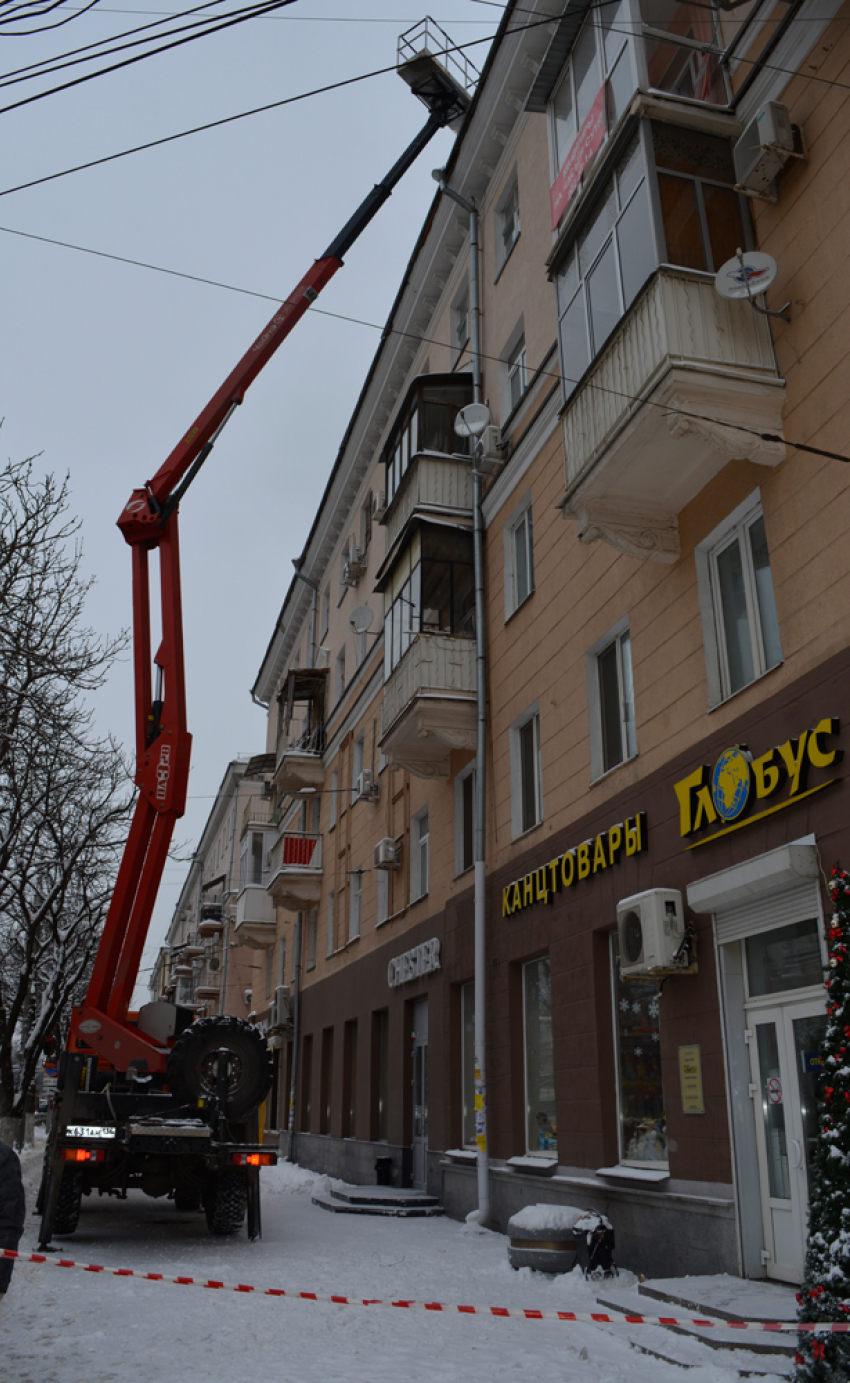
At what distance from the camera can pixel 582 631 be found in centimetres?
1261

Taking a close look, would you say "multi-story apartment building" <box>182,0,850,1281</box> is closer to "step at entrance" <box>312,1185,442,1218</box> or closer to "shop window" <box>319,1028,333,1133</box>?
"step at entrance" <box>312,1185,442,1218</box>

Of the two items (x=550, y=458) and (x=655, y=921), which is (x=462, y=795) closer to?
(x=550, y=458)

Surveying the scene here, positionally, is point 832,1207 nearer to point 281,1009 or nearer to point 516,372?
point 516,372

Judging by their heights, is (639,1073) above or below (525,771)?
below

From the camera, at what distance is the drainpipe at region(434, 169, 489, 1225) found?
13.9 m

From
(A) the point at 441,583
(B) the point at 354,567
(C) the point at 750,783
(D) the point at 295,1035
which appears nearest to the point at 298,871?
(D) the point at 295,1035

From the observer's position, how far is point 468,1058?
1606cm

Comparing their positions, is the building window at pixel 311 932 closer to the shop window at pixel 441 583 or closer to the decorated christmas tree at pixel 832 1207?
the shop window at pixel 441 583

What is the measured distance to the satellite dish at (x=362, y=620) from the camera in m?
23.1

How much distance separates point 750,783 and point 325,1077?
63.6 ft

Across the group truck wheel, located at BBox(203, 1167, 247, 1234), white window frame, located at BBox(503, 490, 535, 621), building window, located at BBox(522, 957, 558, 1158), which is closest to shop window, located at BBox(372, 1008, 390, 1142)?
building window, located at BBox(522, 957, 558, 1158)

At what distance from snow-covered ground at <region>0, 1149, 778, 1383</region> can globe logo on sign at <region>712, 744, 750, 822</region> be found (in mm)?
3872

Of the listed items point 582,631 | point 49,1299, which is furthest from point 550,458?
point 49,1299

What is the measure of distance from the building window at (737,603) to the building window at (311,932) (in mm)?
20154
